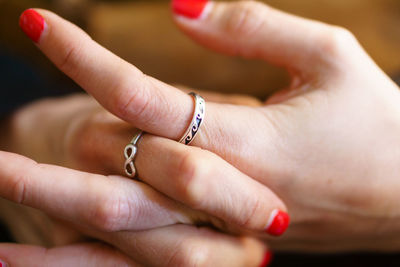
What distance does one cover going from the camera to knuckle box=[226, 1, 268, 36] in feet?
2.12

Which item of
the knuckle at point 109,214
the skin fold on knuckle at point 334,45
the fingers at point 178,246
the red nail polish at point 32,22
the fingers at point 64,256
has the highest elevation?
the skin fold on knuckle at point 334,45

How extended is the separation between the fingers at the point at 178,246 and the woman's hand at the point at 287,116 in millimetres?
83

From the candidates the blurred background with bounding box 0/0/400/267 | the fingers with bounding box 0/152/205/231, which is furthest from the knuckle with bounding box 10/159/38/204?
the blurred background with bounding box 0/0/400/267

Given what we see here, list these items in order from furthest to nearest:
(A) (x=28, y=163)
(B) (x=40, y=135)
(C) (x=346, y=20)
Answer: (C) (x=346, y=20)
(B) (x=40, y=135)
(A) (x=28, y=163)

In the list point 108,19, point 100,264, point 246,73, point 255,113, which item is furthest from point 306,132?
point 108,19

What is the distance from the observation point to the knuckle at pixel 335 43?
610 millimetres

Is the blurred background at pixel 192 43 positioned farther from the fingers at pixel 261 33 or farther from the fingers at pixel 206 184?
the fingers at pixel 206 184

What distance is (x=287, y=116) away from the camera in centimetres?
61

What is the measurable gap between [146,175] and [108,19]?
94 centimetres

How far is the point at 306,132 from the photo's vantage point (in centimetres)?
60

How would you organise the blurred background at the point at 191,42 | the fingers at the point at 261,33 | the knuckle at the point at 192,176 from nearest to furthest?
the knuckle at the point at 192,176
the fingers at the point at 261,33
the blurred background at the point at 191,42

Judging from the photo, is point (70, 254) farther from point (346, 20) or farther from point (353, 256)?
point (346, 20)

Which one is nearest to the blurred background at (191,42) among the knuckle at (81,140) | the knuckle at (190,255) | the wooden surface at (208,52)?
the wooden surface at (208,52)

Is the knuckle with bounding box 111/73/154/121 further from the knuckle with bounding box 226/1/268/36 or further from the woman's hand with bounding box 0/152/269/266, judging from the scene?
the knuckle with bounding box 226/1/268/36
